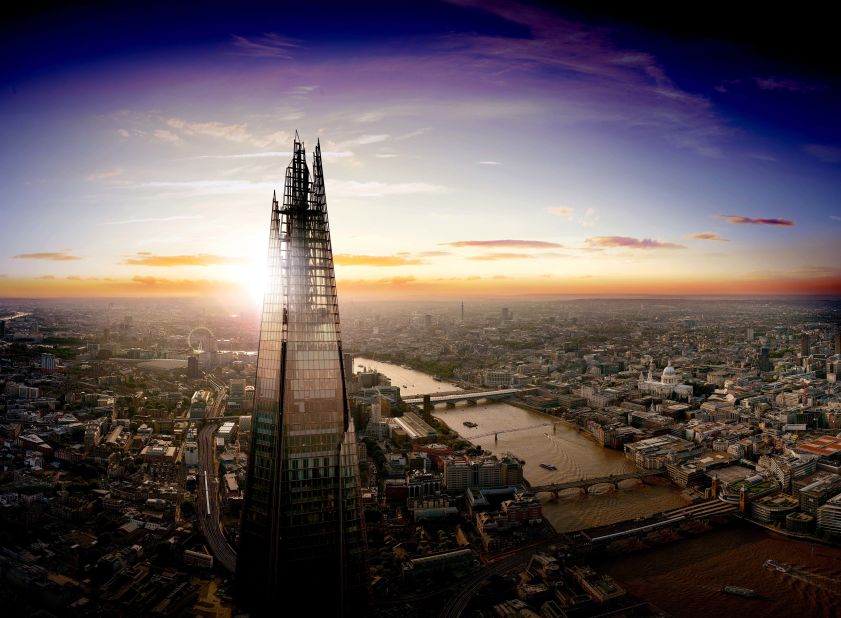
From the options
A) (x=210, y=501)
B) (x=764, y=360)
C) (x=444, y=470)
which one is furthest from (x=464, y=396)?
(x=764, y=360)

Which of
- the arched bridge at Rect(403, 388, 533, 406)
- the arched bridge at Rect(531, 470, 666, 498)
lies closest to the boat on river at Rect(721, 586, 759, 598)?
the arched bridge at Rect(531, 470, 666, 498)

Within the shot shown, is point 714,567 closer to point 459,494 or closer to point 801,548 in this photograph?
point 801,548

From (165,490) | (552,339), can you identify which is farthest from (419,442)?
(552,339)

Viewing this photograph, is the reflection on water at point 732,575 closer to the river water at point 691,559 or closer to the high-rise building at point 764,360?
the river water at point 691,559

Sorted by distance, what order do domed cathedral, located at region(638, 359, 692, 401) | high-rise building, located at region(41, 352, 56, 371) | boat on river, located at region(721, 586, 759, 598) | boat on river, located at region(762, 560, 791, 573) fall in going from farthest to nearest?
1. domed cathedral, located at region(638, 359, 692, 401)
2. high-rise building, located at region(41, 352, 56, 371)
3. boat on river, located at region(762, 560, 791, 573)
4. boat on river, located at region(721, 586, 759, 598)

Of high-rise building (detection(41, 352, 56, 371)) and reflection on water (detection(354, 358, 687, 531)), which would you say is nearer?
reflection on water (detection(354, 358, 687, 531))

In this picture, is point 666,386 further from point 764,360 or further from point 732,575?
→ point 732,575

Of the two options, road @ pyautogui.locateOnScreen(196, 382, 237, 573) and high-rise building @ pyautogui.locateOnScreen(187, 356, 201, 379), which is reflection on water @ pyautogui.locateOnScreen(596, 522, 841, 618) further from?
high-rise building @ pyautogui.locateOnScreen(187, 356, 201, 379)
